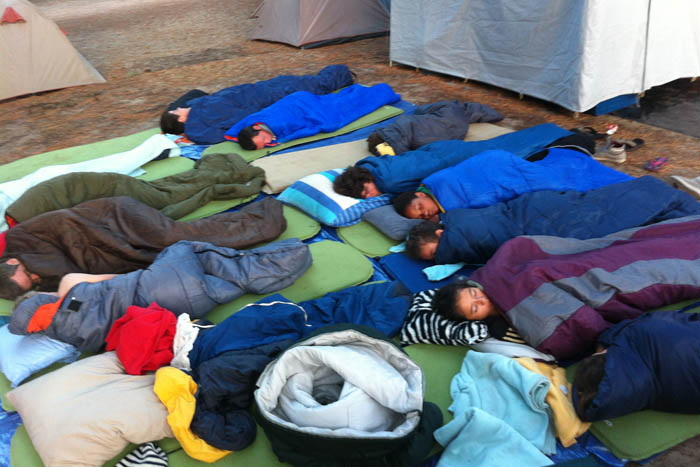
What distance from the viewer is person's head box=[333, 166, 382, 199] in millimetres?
3383

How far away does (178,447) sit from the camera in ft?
6.19

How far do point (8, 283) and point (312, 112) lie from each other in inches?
120

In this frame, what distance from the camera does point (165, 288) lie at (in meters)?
2.36

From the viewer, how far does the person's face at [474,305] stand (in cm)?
218

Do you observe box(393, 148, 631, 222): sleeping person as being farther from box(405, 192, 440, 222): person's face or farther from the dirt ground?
the dirt ground

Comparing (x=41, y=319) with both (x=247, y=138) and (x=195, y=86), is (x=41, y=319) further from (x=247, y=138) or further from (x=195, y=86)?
(x=195, y=86)

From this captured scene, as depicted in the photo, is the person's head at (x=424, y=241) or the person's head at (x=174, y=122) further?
the person's head at (x=174, y=122)

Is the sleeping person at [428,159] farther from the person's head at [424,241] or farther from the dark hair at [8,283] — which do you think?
the dark hair at [8,283]

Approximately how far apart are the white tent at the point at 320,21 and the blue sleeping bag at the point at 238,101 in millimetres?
2765

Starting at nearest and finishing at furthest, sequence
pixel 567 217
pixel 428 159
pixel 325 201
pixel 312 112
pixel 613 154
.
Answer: pixel 567 217
pixel 325 201
pixel 428 159
pixel 613 154
pixel 312 112

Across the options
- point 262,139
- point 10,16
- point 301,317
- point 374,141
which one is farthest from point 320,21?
point 301,317

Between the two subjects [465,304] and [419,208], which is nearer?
[465,304]

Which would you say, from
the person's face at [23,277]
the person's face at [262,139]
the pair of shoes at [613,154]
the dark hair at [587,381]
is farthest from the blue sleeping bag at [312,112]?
the dark hair at [587,381]

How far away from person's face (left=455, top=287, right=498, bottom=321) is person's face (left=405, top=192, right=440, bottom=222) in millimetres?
954
